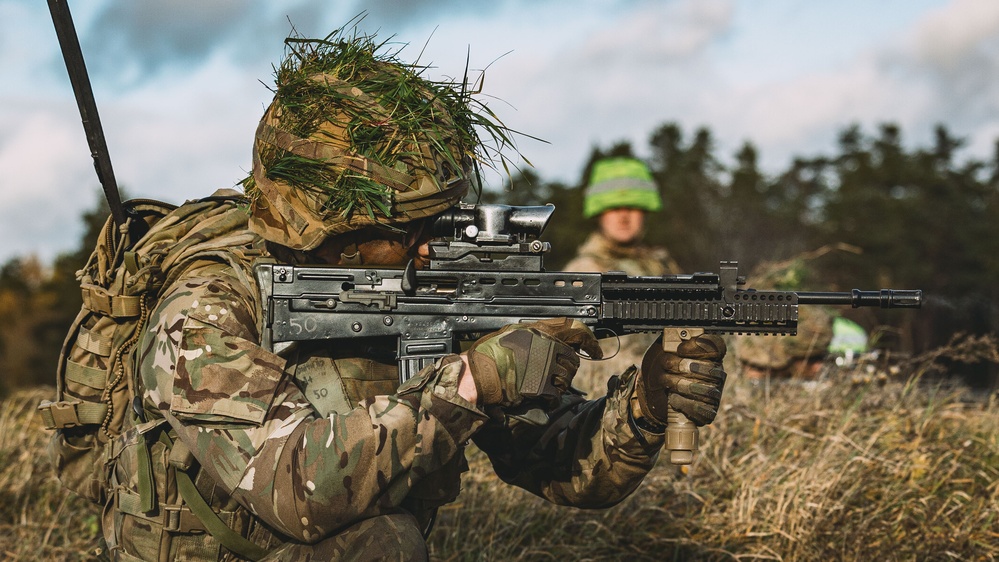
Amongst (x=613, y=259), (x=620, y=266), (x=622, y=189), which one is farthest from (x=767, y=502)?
(x=622, y=189)

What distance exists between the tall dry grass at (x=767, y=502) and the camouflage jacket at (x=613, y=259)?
256 cm

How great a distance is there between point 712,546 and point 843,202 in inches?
1130

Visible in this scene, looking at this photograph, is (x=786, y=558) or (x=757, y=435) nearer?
(x=786, y=558)

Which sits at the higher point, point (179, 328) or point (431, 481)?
point (179, 328)

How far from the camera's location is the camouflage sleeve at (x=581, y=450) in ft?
11.6

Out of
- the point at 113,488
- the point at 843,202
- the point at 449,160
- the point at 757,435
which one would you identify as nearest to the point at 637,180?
the point at 757,435

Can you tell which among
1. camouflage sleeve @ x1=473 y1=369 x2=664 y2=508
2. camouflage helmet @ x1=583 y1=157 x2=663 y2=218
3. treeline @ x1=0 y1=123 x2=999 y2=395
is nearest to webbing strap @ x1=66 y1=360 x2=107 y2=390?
camouflage sleeve @ x1=473 y1=369 x2=664 y2=508

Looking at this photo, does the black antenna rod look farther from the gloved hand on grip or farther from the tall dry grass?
the tall dry grass

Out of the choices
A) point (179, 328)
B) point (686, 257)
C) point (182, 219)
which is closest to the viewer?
point (179, 328)

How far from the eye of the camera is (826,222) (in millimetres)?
31719

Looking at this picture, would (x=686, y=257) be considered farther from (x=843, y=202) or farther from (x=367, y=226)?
(x=367, y=226)

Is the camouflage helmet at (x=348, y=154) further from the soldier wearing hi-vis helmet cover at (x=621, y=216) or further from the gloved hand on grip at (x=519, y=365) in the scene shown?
the soldier wearing hi-vis helmet cover at (x=621, y=216)

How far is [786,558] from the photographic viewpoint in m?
4.32

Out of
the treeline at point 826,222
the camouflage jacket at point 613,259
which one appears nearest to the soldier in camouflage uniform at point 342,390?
the camouflage jacket at point 613,259
